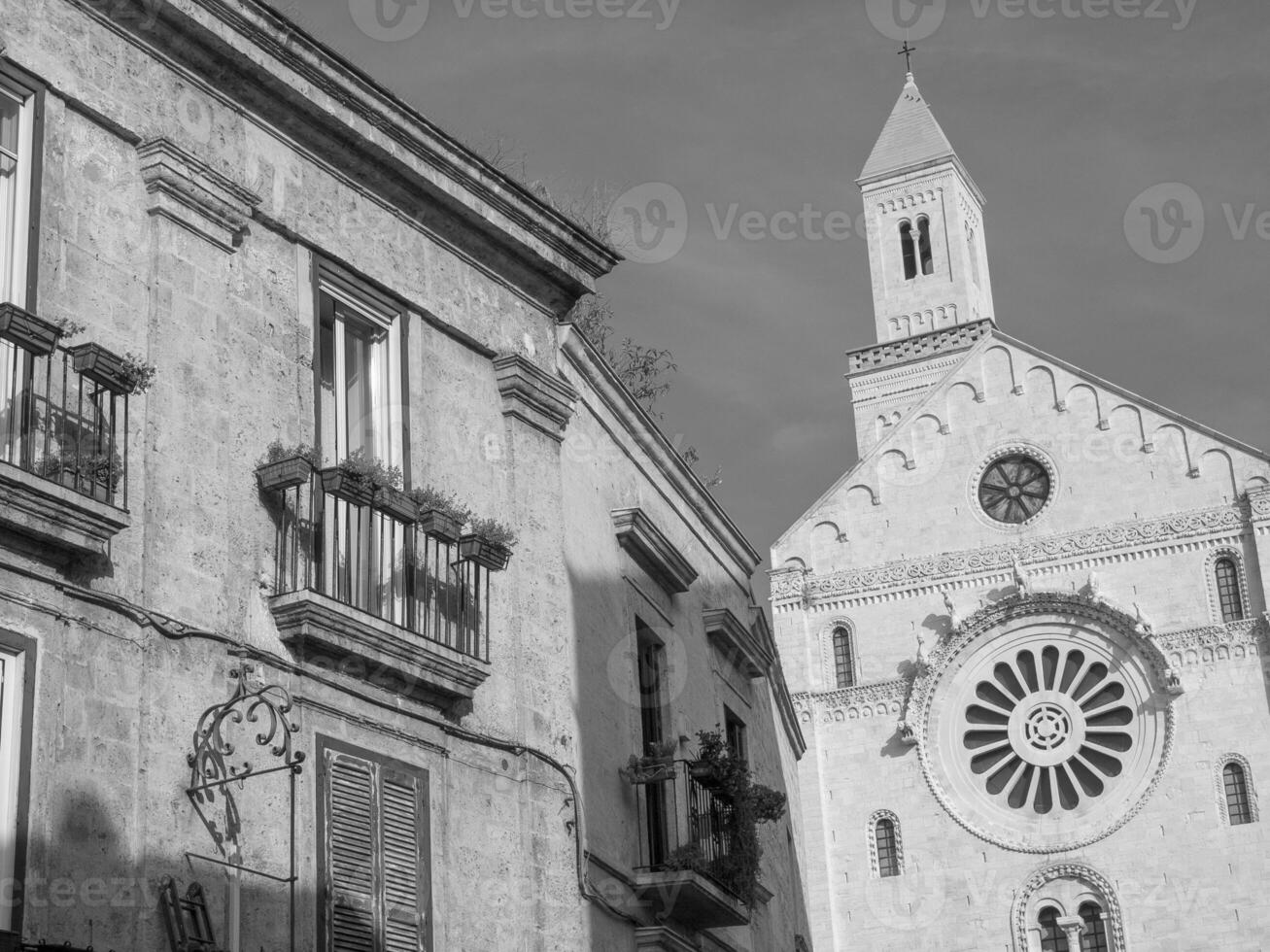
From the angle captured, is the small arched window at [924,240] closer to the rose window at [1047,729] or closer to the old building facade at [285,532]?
the rose window at [1047,729]

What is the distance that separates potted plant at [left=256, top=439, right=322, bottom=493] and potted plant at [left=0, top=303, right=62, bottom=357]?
166 cm

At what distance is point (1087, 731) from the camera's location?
42.4 m

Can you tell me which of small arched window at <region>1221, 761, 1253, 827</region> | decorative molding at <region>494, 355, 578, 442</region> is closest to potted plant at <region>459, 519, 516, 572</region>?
decorative molding at <region>494, 355, 578, 442</region>

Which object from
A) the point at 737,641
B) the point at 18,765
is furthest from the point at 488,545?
the point at 737,641

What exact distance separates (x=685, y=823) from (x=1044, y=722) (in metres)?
29.8

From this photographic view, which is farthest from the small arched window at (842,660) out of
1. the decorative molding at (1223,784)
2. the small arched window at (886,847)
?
the decorative molding at (1223,784)

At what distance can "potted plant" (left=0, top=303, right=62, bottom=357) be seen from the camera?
335 inches

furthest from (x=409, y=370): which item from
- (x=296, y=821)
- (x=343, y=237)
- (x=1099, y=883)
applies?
(x=1099, y=883)

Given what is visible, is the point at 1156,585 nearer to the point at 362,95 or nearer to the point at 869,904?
the point at 869,904

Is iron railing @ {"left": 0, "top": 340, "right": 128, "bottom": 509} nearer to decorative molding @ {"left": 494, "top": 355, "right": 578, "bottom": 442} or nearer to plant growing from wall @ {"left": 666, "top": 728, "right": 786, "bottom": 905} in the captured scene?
decorative molding @ {"left": 494, "top": 355, "right": 578, "bottom": 442}

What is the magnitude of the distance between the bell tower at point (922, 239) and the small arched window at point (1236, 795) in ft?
53.6

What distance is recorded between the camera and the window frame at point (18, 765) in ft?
26.4

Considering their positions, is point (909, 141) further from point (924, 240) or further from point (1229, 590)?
point (1229, 590)

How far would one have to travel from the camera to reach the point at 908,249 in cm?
5497
